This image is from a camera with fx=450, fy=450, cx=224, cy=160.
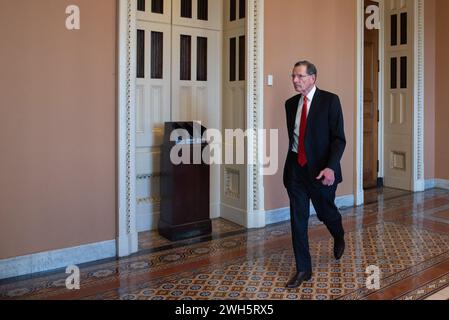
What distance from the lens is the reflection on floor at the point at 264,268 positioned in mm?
3201

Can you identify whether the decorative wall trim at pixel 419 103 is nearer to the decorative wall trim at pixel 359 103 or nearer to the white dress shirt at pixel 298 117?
the decorative wall trim at pixel 359 103

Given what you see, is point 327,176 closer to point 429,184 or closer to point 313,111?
point 313,111

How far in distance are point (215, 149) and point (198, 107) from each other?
53 cm

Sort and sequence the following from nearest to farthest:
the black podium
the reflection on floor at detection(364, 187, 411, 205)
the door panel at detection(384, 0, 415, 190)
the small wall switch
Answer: the black podium, the small wall switch, the reflection on floor at detection(364, 187, 411, 205), the door panel at detection(384, 0, 415, 190)

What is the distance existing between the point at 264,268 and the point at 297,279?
458mm

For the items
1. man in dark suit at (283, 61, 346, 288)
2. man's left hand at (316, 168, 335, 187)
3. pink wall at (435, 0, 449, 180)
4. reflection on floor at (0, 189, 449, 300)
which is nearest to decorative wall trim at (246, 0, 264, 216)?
reflection on floor at (0, 189, 449, 300)

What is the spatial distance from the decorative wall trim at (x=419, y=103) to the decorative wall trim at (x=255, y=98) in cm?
318

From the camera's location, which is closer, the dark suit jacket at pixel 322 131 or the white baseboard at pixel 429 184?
the dark suit jacket at pixel 322 131

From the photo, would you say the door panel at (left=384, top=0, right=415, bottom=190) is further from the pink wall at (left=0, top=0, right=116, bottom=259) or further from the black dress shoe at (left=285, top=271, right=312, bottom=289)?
the pink wall at (left=0, top=0, right=116, bottom=259)

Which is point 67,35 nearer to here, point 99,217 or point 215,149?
point 99,217

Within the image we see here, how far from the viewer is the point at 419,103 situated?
6.96m

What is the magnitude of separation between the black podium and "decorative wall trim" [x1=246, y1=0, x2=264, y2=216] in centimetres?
54

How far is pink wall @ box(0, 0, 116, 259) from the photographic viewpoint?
343cm

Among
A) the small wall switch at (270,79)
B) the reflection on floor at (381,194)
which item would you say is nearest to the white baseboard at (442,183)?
the reflection on floor at (381,194)
